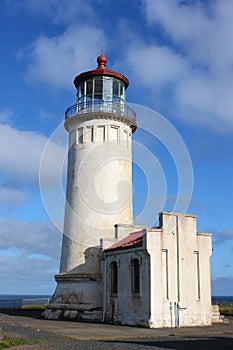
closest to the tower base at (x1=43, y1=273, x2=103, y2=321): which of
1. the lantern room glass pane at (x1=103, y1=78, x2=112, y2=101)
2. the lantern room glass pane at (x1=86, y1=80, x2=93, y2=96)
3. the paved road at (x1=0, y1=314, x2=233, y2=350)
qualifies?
the paved road at (x1=0, y1=314, x2=233, y2=350)

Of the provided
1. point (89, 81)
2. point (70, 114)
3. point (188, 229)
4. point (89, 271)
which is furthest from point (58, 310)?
point (89, 81)

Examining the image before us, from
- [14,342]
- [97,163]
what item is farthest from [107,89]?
[14,342]

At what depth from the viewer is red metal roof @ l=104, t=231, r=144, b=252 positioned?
22159 millimetres

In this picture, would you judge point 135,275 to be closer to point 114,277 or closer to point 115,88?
point 114,277

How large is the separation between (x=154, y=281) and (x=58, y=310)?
742 centimetres

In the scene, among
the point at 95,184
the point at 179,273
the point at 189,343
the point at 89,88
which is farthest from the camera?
the point at 89,88

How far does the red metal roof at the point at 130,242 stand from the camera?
22159 millimetres

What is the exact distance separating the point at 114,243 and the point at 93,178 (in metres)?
4.21

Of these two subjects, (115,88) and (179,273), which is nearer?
(179,273)

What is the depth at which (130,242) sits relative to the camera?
23.4 meters

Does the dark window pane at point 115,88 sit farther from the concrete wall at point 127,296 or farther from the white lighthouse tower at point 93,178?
the concrete wall at point 127,296

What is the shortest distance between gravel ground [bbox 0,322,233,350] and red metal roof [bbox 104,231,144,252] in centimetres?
700

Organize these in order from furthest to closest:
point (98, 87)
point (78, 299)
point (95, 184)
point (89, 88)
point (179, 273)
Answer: point (98, 87) < point (89, 88) < point (95, 184) < point (78, 299) < point (179, 273)

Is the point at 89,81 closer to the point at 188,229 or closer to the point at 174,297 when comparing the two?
the point at 188,229
